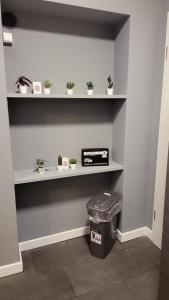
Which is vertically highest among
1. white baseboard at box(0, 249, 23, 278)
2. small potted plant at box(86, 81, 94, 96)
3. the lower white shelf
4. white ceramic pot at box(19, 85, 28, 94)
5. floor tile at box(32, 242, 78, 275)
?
small potted plant at box(86, 81, 94, 96)

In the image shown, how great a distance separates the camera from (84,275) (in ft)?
6.11

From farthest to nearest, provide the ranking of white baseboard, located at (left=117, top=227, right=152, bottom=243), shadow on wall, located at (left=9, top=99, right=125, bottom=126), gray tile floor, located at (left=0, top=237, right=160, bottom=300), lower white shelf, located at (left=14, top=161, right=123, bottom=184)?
1. white baseboard, located at (left=117, top=227, right=152, bottom=243)
2. shadow on wall, located at (left=9, top=99, right=125, bottom=126)
3. lower white shelf, located at (left=14, top=161, right=123, bottom=184)
4. gray tile floor, located at (left=0, top=237, right=160, bottom=300)

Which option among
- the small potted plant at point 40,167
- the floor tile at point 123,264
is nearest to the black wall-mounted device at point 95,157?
the small potted plant at point 40,167

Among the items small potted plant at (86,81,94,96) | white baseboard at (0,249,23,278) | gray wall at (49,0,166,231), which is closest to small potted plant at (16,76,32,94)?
small potted plant at (86,81,94,96)

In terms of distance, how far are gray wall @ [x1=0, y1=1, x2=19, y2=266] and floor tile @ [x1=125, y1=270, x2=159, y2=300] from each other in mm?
988

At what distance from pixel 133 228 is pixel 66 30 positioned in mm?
2071

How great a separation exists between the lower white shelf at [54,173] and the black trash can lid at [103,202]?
271mm

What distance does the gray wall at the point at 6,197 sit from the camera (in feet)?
5.18

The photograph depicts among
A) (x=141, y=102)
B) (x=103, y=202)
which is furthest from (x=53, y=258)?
(x=141, y=102)

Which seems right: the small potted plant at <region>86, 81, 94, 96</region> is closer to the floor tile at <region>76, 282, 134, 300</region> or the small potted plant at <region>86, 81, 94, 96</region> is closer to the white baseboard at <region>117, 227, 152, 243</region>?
the white baseboard at <region>117, 227, 152, 243</region>

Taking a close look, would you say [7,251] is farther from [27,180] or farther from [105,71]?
[105,71]

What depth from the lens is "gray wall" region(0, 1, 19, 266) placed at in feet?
5.18

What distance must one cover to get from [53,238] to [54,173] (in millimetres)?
776

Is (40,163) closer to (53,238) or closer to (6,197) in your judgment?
(6,197)
